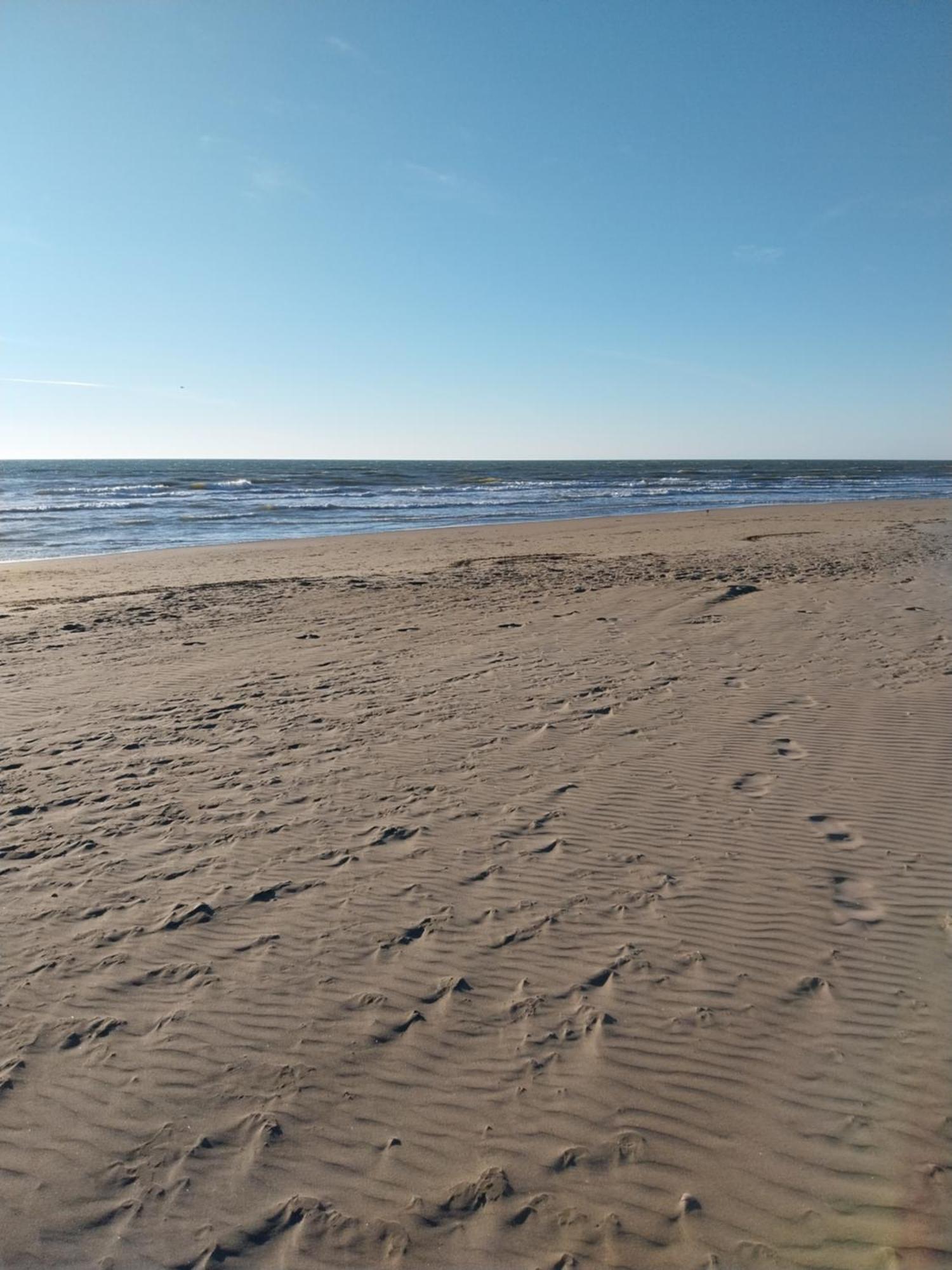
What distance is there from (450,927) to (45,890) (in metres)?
2.50

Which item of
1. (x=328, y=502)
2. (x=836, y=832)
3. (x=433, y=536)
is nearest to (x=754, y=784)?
(x=836, y=832)

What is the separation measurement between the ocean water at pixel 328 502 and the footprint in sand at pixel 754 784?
2145 centimetres

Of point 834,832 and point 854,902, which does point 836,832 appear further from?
point 854,902

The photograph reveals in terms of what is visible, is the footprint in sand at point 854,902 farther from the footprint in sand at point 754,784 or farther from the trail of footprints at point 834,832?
the footprint in sand at point 754,784

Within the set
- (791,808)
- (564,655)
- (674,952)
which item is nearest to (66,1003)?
(674,952)

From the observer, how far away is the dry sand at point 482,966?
107 inches

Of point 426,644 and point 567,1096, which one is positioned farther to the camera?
point 426,644

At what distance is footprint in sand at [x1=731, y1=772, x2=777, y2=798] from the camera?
5.71 metres

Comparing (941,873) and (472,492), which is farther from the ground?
(472,492)

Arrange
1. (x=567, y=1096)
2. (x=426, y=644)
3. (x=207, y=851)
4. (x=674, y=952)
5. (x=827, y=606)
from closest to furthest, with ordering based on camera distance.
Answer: (x=567, y=1096) → (x=674, y=952) → (x=207, y=851) → (x=426, y=644) → (x=827, y=606)

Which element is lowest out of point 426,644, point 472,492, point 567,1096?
point 567,1096

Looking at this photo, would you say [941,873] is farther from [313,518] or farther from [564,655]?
[313,518]

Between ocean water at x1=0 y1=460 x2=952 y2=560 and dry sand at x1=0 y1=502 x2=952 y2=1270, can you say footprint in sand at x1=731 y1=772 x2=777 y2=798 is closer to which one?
dry sand at x1=0 y1=502 x2=952 y2=1270

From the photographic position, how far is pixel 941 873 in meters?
4.62
